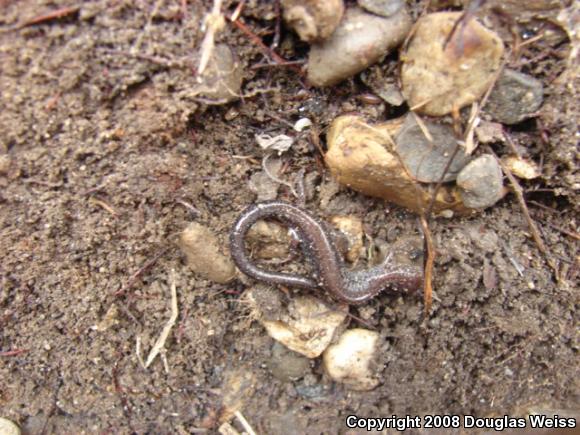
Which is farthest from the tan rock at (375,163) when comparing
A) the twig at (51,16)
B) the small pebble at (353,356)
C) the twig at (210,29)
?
the twig at (51,16)

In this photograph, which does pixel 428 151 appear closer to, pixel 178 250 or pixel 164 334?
pixel 178 250

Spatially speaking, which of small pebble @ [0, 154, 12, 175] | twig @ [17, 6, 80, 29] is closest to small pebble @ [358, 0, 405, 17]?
twig @ [17, 6, 80, 29]

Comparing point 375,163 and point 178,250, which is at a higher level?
point 375,163

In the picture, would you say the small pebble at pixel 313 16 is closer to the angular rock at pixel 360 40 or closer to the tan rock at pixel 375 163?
the angular rock at pixel 360 40

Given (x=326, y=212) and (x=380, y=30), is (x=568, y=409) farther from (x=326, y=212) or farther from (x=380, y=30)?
(x=380, y=30)

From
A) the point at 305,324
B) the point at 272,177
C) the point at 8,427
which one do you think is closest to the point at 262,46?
the point at 272,177

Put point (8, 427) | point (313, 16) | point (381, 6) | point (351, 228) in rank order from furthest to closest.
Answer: point (351, 228) < point (8, 427) < point (381, 6) < point (313, 16)

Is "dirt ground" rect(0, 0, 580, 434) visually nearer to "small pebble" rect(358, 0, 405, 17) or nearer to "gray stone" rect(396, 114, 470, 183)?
"small pebble" rect(358, 0, 405, 17)
